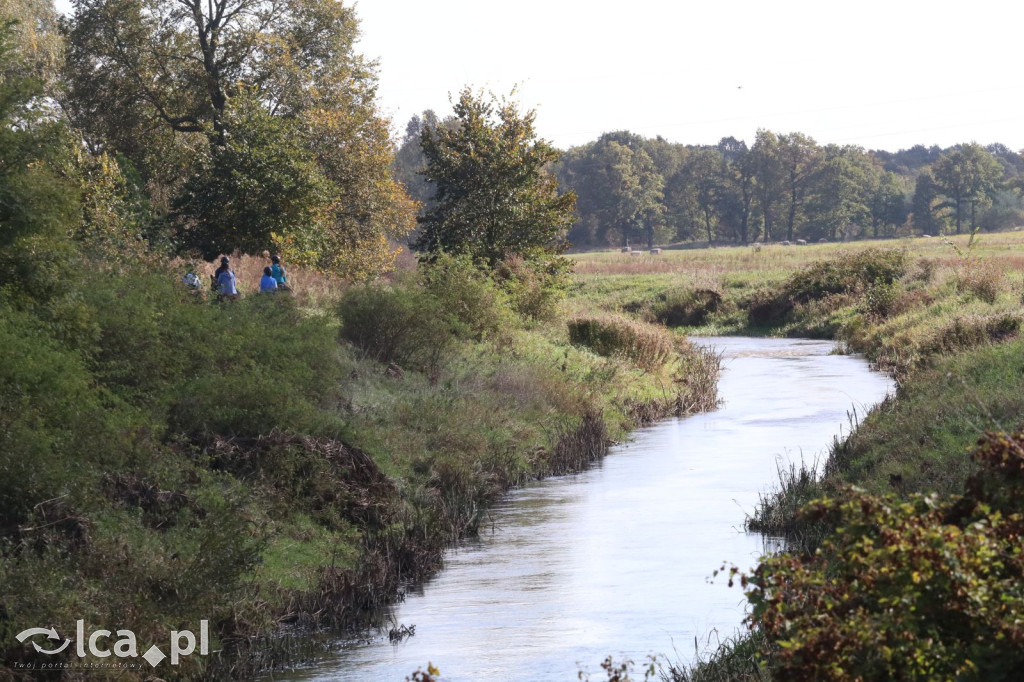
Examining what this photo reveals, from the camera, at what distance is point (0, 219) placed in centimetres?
1323

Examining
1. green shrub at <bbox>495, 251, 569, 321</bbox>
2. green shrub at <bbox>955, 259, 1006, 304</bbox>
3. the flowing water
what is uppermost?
green shrub at <bbox>495, 251, 569, 321</bbox>

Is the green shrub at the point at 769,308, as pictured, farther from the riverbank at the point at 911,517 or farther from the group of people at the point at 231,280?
the group of people at the point at 231,280

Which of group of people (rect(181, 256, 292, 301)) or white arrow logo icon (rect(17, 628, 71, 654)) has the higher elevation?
group of people (rect(181, 256, 292, 301))

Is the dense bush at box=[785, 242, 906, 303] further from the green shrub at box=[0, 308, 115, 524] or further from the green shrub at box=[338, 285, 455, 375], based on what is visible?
the green shrub at box=[0, 308, 115, 524]

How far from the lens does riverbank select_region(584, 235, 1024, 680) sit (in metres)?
5.20

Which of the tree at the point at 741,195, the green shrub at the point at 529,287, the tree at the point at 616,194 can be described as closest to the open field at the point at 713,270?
the green shrub at the point at 529,287

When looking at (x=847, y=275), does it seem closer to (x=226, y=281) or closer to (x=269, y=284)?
(x=269, y=284)

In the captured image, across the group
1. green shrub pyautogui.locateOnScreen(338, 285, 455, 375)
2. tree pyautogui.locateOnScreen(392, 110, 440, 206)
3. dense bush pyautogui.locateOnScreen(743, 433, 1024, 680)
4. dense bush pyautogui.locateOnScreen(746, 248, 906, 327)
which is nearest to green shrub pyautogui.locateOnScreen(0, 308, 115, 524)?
dense bush pyautogui.locateOnScreen(743, 433, 1024, 680)

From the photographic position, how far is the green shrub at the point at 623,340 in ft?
99.7

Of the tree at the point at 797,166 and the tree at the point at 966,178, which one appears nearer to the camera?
the tree at the point at 797,166

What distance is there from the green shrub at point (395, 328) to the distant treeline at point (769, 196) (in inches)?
3976

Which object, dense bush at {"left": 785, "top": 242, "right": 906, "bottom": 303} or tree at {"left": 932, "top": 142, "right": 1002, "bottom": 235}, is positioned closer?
dense bush at {"left": 785, "top": 242, "right": 906, "bottom": 303}

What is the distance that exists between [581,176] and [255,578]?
12497 centimetres

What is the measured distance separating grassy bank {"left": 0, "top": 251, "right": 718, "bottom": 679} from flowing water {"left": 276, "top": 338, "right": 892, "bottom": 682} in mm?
646
